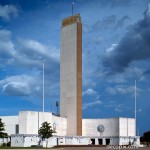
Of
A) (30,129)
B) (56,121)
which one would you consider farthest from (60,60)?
(30,129)

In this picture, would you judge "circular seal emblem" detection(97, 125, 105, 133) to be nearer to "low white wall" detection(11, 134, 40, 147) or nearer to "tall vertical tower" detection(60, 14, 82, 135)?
"tall vertical tower" detection(60, 14, 82, 135)

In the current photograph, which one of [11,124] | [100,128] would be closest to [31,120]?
[11,124]

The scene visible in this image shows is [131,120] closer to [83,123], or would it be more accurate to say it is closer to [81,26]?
[83,123]

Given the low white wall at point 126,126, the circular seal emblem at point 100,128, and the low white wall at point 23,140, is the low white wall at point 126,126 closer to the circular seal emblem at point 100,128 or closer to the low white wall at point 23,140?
the circular seal emblem at point 100,128

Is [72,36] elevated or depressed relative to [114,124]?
elevated

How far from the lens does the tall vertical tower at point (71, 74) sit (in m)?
106

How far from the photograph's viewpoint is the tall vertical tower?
4190 inches

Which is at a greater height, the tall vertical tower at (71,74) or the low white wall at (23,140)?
the tall vertical tower at (71,74)

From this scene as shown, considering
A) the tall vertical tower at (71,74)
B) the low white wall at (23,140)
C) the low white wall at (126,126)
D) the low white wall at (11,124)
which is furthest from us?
the low white wall at (126,126)

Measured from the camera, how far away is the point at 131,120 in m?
112

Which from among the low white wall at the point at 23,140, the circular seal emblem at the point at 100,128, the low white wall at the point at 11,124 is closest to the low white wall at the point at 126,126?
the circular seal emblem at the point at 100,128

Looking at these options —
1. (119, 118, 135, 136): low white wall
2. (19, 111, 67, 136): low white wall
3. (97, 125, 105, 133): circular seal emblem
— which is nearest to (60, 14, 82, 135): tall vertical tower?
(97, 125, 105, 133): circular seal emblem

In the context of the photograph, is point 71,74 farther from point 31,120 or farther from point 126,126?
point 126,126

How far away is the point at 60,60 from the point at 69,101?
13.2 metres
